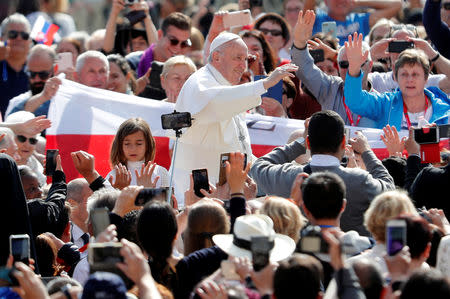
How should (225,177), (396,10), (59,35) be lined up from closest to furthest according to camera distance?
1. (225,177)
2. (396,10)
3. (59,35)

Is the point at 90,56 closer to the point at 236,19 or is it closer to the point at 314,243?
the point at 236,19

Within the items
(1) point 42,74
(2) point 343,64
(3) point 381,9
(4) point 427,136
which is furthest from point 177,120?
(3) point 381,9

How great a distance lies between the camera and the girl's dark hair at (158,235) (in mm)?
5480

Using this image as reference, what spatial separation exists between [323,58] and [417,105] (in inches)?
51.3

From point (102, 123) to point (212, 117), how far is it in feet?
6.51

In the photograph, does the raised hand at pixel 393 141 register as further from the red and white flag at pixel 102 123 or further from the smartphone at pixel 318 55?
the smartphone at pixel 318 55

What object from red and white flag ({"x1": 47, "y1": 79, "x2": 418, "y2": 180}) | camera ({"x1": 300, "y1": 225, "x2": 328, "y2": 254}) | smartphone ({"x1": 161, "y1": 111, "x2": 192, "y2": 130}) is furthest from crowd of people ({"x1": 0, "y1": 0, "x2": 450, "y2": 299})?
smartphone ({"x1": 161, "y1": 111, "x2": 192, "y2": 130})

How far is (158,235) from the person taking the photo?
18.0ft

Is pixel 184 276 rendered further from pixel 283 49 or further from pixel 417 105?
pixel 283 49

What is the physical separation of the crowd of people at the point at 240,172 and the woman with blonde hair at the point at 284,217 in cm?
1

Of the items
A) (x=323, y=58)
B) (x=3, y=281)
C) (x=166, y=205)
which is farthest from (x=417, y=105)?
(x=3, y=281)

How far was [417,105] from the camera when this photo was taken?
866cm

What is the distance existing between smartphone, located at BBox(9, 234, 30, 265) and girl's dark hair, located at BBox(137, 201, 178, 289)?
64 centimetres

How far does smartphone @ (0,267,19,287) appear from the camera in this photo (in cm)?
500
